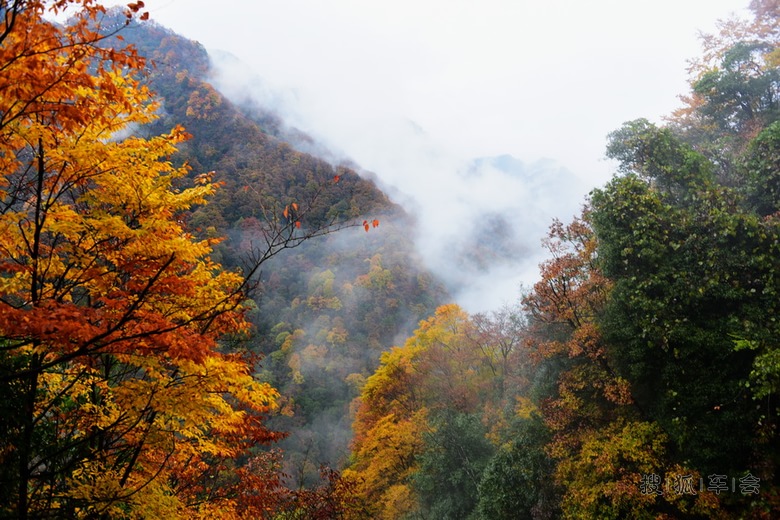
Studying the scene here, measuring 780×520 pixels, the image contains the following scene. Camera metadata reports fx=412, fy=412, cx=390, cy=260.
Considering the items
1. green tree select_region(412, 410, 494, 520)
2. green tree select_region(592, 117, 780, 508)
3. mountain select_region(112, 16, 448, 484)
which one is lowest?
green tree select_region(412, 410, 494, 520)

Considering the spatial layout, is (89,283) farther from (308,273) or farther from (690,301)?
(308,273)

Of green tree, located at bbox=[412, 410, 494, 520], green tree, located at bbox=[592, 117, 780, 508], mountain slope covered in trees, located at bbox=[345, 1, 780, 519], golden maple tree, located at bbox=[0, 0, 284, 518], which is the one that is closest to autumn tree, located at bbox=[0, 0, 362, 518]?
golden maple tree, located at bbox=[0, 0, 284, 518]

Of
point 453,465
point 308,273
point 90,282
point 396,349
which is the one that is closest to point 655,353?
point 453,465

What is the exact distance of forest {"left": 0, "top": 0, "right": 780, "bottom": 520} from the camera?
436 centimetres

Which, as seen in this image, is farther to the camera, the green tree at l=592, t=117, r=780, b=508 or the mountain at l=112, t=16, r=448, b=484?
the mountain at l=112, t=16, r=448, b=484

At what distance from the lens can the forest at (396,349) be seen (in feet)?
14.3

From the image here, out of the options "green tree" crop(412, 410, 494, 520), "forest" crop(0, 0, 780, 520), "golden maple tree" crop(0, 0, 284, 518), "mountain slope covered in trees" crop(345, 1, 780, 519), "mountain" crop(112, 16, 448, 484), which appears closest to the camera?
"golden maple tree" crop(0, 0, 284, 518)

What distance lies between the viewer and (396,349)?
27.2 metres

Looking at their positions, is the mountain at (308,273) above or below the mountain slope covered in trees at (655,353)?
above

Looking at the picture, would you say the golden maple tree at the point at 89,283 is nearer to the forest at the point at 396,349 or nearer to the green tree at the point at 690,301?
the forest at the point at 396,349

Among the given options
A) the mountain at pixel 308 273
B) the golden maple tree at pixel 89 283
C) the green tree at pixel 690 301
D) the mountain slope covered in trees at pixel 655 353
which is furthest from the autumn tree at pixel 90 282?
the mountain at pixel 308 273

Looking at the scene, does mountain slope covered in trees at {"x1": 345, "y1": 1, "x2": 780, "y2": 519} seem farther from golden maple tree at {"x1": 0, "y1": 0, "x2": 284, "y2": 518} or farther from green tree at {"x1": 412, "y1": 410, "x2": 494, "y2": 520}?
golden maple tree at {"x1": 0, "y1": 0, "x2": 284, "y2": 518}

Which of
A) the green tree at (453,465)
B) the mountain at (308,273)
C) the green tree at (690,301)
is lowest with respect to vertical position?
the green tree at (453,465)

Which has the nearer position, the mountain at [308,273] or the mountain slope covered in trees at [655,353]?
the mountain slope covered in trees at [655,353]
